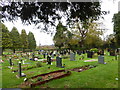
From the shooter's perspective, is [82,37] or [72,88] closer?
[72,88]

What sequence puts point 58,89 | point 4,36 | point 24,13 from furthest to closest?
point 4,36 → point 58,89 → point 24,13

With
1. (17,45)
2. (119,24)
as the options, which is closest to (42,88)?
(17,45)

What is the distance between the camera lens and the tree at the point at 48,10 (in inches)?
171

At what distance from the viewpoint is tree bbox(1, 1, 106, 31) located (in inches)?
171

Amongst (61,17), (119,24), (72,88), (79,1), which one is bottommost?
(72,88)

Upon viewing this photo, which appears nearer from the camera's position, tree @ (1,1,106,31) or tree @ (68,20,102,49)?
tree @ (1,1,106,31)

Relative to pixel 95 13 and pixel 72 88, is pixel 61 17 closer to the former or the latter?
pixel 95 13

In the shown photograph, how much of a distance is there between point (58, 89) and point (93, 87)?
5.49ft

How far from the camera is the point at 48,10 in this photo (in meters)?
4.43

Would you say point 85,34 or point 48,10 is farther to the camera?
point 85,34

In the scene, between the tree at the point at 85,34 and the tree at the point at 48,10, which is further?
the tree at the point at 85,34

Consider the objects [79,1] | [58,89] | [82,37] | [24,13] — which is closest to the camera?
[79,1]

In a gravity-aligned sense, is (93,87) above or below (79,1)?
below

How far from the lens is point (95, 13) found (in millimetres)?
4629
